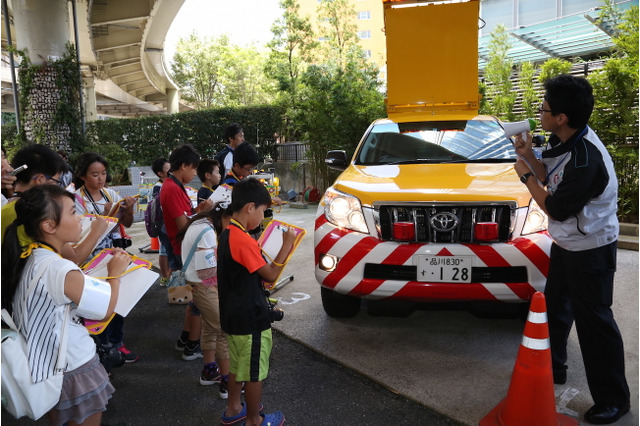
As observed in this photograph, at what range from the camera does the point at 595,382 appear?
8.50ft

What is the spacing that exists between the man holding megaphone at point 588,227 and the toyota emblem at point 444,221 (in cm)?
70

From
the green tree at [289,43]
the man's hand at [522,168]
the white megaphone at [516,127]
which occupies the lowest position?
the man's hand at [522,168]

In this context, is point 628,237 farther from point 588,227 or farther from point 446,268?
point 588,227

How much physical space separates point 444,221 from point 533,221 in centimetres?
63

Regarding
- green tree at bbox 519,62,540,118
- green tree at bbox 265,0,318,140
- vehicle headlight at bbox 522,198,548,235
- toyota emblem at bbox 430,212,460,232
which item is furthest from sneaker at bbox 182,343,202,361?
green tree at bbox 265,0,318,140

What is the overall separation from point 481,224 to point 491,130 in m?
1.68

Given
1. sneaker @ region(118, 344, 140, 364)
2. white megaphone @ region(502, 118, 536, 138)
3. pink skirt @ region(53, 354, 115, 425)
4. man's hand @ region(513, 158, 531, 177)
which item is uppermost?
white megaphone @ region(502, 118, 536, 138)

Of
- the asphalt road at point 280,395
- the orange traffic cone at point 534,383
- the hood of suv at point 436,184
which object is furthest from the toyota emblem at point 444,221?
the asphalt road at point 280,395

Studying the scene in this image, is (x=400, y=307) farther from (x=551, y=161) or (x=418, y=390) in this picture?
(x=551, y=161)

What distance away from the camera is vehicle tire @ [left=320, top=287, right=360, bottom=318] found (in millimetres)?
4027

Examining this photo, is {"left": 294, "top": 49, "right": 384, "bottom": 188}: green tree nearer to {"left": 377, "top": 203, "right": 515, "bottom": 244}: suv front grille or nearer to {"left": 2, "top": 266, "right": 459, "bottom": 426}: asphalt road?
{"left": 377, "top": 203, "right": 515, "bottom": 244}: suv front grille

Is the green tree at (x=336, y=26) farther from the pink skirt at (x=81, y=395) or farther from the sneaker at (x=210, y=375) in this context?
the pink skirt at (x=81, y=395)

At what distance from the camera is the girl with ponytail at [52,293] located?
191 cm

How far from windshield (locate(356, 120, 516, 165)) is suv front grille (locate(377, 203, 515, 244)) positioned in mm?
987
